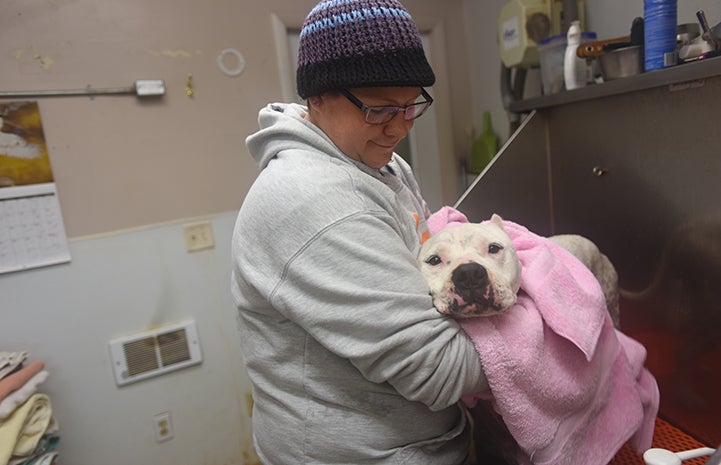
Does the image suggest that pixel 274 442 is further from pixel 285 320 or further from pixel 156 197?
pixel 156 197

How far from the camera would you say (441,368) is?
0.58m

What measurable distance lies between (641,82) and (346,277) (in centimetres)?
80

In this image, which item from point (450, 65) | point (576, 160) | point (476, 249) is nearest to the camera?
point (476, 249)

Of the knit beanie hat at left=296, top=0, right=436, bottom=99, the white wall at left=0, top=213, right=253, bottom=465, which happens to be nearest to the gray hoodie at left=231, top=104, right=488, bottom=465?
the knit beanie hat at left=296, top=0, right=436, bottom=99

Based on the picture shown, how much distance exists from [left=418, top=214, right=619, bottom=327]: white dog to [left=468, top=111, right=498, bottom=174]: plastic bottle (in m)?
1.17

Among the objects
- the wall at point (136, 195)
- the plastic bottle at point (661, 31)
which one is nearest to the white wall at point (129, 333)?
the wall at point (136, 195)

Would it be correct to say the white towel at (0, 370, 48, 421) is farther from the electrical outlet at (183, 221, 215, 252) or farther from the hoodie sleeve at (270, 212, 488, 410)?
the hoodie sleeve at (270, 212, 488, 410)

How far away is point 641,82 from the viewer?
0.91m

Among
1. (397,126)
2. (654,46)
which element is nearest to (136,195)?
(397,126)

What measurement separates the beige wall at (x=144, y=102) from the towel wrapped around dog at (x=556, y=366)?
1256mm

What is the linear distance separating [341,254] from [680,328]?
2.90 ft

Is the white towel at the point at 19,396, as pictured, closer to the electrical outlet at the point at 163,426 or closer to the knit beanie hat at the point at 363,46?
the electrical outlet at the point at 163,426

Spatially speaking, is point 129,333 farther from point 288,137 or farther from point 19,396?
point 288,137

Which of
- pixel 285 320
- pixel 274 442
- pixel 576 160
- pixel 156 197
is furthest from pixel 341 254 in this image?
pixel 156 197
